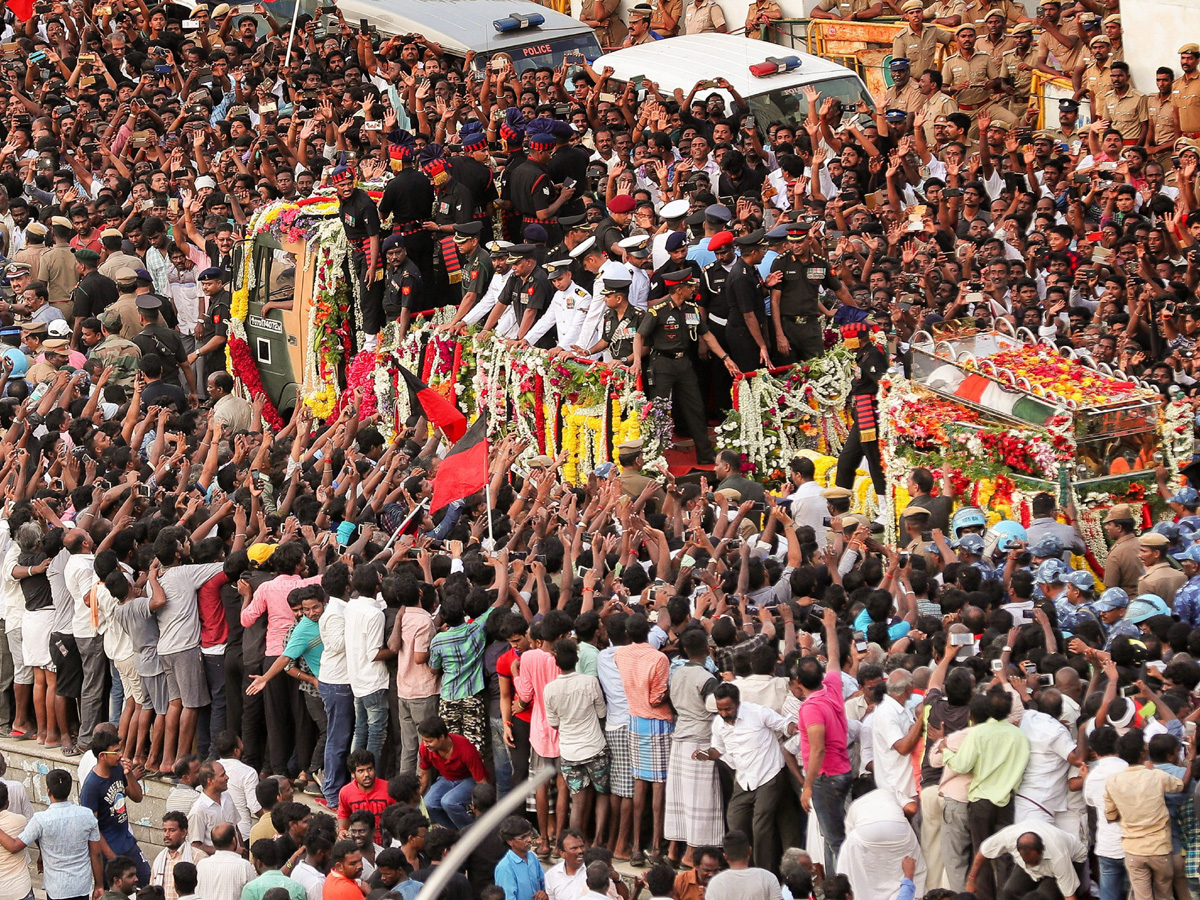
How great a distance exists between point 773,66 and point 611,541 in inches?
396

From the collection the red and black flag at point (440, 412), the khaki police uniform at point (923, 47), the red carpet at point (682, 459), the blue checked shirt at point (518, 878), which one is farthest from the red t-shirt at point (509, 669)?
the khaki police uniform at point (923, 47)

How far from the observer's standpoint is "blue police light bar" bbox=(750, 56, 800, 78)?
73.3ft

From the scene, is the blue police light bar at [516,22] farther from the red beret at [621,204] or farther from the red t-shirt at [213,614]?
the red t-shirt at [213,614]

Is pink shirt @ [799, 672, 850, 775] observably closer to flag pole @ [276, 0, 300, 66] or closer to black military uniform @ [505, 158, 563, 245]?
black military uniform @ [505, 158, 563, 245]

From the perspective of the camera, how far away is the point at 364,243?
18.4 meters

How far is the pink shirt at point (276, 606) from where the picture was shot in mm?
13312

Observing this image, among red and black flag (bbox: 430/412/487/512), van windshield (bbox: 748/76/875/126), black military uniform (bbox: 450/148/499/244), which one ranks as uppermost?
van windshield (bbox: 748/76/875/126)

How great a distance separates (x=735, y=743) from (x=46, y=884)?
4142mm

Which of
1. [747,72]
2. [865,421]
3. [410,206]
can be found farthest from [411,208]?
[747,72]

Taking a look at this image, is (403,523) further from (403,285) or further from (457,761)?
(403,285)

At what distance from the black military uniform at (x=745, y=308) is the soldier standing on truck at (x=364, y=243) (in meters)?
3.34

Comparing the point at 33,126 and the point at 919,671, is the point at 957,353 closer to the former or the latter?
the point at 919,671

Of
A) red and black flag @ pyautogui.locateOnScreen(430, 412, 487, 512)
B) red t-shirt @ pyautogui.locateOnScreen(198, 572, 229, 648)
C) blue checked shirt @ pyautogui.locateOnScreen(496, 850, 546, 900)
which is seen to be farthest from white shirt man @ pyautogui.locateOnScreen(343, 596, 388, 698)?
blue checked shirt @ pyautogui.locateOnScreen(496, 850, 546, 900)

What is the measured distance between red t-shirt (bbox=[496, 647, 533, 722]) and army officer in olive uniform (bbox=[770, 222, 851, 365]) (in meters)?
5.42
